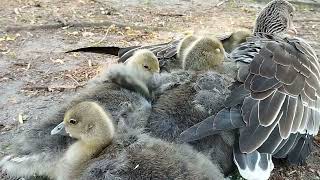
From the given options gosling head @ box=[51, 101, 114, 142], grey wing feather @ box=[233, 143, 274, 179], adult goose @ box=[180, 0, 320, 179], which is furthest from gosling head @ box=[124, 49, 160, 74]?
grey wing feather @ box=[233, 143, 274, 179]

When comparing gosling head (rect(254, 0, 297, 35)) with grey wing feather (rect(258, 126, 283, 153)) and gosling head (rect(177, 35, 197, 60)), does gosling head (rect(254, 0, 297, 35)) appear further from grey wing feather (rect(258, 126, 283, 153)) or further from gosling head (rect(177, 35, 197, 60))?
grey wing feather (rect(258, 126, 283, 153))

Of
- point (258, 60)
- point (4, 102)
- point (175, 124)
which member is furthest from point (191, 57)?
point (4, 102)

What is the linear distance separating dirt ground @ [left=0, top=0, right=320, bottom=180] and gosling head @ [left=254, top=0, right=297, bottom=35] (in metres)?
0.77

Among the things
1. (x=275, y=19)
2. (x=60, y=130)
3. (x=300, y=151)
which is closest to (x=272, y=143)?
(x=300, y=151)

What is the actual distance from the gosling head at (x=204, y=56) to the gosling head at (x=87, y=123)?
78 centimetres

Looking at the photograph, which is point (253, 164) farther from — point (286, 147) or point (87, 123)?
point (87, 123)

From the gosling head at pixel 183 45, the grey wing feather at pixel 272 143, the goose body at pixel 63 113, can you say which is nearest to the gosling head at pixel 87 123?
the goose body at pixel 63 113

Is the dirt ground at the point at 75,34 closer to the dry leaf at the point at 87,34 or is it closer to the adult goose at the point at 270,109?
the dry leaf at the point at 87,34

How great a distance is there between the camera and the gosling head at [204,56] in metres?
3.23

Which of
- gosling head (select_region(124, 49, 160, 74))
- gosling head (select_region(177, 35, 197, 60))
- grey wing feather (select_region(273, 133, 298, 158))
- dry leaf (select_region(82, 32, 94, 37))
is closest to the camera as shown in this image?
grey wing feather (select_region(273, 133, 298, 158))

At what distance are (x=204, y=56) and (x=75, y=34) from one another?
2.42 meters

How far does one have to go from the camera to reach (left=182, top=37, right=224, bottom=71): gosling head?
3.23 meters

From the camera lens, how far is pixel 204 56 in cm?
324

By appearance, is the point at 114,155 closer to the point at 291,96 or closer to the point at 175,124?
the point at 175,124
